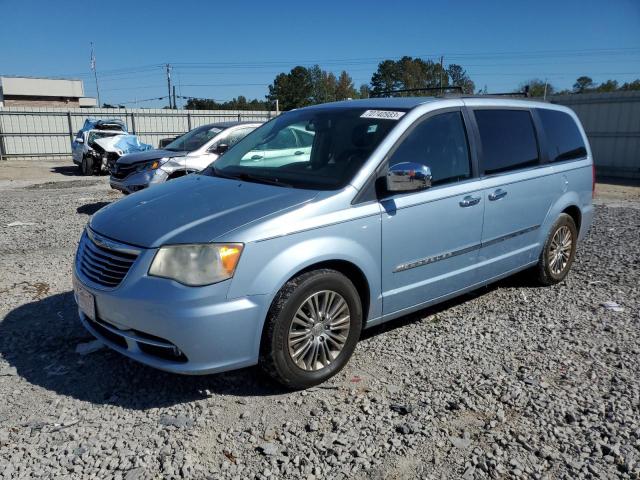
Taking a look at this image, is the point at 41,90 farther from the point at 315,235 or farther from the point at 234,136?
the point at 315,235

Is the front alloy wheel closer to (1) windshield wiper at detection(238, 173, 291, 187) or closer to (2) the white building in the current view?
(1) windshield wiper at detection(238, 173, 291, 187)

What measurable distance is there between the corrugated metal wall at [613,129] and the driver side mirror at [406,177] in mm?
16489

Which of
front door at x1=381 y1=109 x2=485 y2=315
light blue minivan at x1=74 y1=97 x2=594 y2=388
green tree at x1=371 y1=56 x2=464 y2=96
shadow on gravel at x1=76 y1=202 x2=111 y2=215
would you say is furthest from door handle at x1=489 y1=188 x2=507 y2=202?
green tree at x1=371 y1=56 x2=464 y2=96

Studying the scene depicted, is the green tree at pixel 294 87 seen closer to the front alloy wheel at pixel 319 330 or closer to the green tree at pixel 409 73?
the green tree at pixel 409 73

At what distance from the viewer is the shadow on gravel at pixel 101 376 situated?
3279 millimetres

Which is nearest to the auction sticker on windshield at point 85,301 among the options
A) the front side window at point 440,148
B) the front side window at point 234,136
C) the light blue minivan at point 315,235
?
the light blue minivan at point 315,235

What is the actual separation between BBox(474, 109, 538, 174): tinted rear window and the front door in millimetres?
263

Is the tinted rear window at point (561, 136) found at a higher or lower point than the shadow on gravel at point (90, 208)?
higher

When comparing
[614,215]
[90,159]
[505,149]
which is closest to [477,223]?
[505,149]

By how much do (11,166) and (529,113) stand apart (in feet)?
70.3

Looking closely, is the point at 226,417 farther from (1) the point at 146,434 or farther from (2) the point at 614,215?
(2) the point at 614,215

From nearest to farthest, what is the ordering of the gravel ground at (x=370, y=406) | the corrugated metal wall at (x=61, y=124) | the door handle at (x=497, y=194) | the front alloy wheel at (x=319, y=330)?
the gravel ground at (x=370, y=406), the front alloy wheel at (x=319, y=330), the door handle at (x=497, y=194), the corrugated metal wall at (x=61, y=124)

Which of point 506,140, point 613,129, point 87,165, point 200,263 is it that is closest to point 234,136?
point 506,140

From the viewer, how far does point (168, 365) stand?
117 inches
